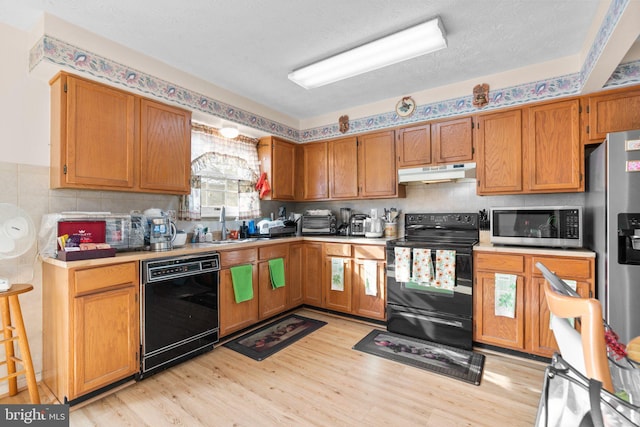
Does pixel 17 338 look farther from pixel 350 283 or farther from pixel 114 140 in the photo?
pixel 350 283

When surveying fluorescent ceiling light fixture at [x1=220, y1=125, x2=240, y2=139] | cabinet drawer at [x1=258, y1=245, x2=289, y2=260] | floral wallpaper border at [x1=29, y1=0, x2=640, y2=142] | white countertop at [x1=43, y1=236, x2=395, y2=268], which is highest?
floral wallpaper border at [x1=29, y1=0, x2=640, y2=142]

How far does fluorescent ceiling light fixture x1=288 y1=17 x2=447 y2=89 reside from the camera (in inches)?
84.0

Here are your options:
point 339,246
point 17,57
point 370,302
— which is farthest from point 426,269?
point 17,57

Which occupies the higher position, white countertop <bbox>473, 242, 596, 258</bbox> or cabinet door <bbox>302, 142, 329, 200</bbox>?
cabinet door <bbox>302, 142, 329, 200</bbox>

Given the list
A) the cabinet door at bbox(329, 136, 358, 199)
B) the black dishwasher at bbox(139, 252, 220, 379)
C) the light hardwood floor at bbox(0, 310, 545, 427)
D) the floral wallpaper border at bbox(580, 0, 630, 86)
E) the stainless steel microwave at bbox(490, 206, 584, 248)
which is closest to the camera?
the floral wallpaper border at bbox(580, 0, 630, 86)

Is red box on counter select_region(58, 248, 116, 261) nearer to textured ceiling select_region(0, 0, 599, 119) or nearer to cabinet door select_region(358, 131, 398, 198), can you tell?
textured ceiling select_region(0, 0, 599, 119)

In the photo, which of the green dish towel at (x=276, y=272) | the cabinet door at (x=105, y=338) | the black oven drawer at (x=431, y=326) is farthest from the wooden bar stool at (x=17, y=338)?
the black oven drawer at (x=431, y=326)

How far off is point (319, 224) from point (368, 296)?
110 cm

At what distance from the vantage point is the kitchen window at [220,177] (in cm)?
329

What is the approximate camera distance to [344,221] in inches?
164

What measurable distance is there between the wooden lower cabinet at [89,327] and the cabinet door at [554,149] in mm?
3476

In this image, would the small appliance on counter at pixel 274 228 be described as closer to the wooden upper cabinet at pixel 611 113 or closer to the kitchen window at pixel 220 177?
the kitchen window at pixel 220 177

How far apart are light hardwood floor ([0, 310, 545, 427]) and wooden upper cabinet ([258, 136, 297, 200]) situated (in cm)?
207

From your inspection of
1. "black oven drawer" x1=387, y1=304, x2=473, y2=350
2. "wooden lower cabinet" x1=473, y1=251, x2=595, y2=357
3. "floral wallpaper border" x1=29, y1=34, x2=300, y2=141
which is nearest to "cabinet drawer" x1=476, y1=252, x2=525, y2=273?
"wooden lower cabinet" x1=473, y1=251, x2=595, y2=357
